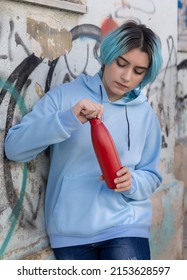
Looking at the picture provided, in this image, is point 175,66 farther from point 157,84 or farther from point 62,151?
point 62,151

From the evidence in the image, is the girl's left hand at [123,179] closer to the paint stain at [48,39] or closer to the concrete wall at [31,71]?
the concrete wall at [31,71]

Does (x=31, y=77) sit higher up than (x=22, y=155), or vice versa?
(x=31, y=77)

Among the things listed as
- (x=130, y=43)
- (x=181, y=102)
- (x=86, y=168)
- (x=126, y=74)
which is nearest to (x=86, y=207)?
(x=86, y=168)

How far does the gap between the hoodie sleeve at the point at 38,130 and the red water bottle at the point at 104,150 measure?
86 millimetres

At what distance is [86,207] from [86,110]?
52 cm

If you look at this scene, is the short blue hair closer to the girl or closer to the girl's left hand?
the girl

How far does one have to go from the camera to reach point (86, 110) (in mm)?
2648

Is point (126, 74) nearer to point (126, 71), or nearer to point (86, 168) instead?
point (126, 71)

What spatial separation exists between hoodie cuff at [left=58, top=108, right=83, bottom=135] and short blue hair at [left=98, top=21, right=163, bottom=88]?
395mm

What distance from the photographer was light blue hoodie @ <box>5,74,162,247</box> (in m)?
2.87

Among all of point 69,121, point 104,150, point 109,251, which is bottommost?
point 109,251

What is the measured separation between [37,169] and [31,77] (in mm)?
472

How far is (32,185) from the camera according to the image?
314 cm

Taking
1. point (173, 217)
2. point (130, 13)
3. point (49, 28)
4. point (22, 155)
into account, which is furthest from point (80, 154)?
point (173, 217)
